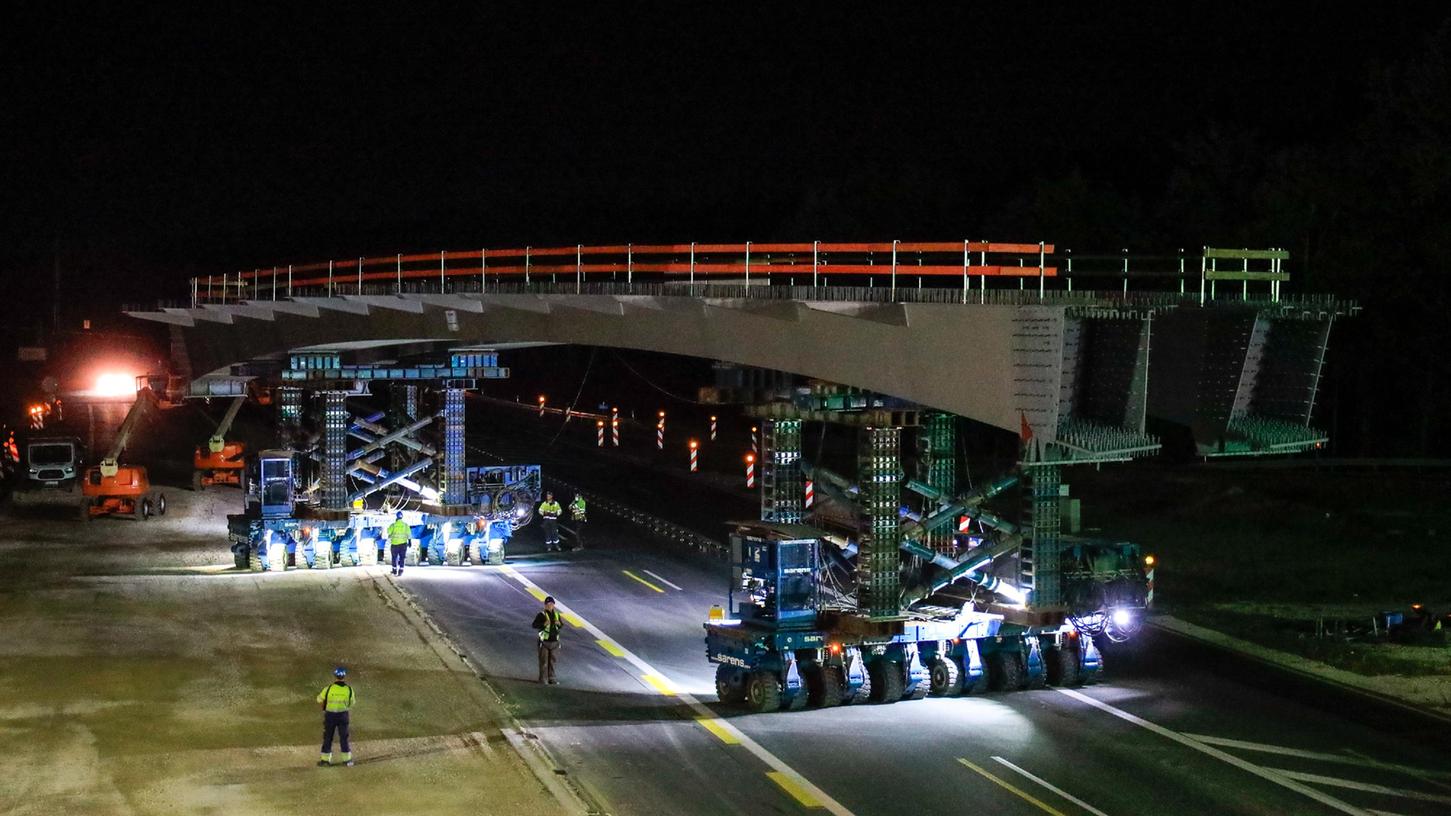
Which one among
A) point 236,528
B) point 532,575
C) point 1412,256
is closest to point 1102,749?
point 532,575

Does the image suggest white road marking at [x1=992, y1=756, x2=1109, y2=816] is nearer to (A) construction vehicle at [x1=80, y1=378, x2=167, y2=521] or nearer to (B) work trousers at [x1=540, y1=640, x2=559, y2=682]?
(B) work trousers at [x1=540, y1=640, x2=559, y2=682]

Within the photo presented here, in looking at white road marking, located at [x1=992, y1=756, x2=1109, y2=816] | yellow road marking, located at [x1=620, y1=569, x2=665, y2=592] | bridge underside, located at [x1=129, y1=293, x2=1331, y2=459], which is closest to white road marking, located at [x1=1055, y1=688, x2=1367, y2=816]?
white road marking, located at [x1=992, y1=756, x2=1109, y2=816]

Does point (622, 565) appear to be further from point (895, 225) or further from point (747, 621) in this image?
point (895, 225)

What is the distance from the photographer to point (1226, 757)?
25141 mm

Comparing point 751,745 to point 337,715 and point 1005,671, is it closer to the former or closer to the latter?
point 1005,671

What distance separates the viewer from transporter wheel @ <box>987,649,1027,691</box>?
29.3 meters

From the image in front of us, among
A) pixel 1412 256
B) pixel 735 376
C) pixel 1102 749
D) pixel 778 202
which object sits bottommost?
pixel 1102 749

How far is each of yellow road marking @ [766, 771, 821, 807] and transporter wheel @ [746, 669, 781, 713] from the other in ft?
12.7

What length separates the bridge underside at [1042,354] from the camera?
2611 cm

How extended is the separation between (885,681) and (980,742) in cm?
301

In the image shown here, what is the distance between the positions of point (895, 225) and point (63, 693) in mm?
63598

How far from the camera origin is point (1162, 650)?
112 ft

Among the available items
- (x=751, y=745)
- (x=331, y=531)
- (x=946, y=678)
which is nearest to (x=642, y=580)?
Answer: (x=331, y=531)

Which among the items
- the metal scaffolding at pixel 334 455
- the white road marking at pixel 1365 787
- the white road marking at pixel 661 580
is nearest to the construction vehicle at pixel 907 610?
the white road marking at pixel 1365 787
